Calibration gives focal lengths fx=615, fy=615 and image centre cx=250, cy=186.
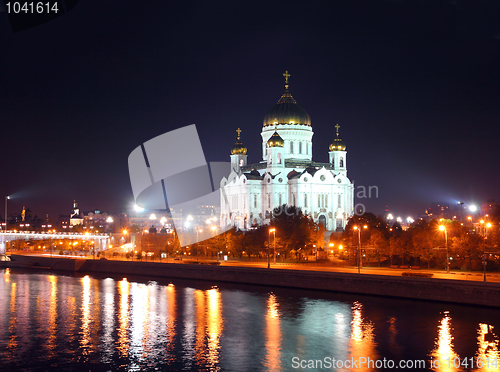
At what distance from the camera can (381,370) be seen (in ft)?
85.0

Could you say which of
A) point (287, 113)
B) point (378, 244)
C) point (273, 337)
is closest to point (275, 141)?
point (287, 113)

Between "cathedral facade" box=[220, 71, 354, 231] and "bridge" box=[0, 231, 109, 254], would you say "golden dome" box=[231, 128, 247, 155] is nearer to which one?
"cathedral facade" box=[220, 71, 354, 231]

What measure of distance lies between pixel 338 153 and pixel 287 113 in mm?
9405

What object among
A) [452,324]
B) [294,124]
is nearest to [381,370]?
[452,324]

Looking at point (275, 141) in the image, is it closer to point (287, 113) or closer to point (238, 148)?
point (287, 113)

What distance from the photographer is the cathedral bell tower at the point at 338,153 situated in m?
88.8

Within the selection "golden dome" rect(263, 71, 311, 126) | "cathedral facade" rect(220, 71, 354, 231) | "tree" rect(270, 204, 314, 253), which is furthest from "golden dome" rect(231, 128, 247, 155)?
"tree" rect(270, 204, 314, 253)

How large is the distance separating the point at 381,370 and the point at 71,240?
97.1 metres

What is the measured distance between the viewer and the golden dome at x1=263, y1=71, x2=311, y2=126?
88.1 m

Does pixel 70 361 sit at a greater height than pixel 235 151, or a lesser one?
lesser

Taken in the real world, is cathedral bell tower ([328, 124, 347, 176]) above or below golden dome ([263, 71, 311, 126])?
below

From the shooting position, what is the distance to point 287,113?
289 feet

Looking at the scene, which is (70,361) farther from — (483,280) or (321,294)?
(483,280)

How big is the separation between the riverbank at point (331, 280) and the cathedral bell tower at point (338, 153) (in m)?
37.8
